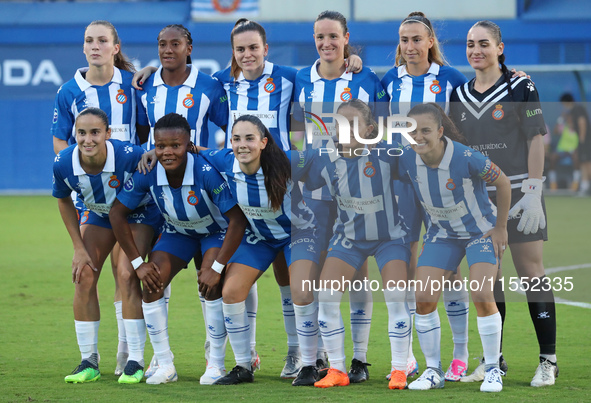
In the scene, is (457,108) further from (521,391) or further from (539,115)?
(521,391)

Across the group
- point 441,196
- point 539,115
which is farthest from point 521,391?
point 539,115

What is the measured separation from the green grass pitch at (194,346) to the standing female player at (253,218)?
1.01ft

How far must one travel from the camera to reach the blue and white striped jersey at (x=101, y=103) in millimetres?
5133

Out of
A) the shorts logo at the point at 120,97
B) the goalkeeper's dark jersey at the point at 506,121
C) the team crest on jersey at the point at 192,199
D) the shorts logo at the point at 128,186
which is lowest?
the team crest on jersey at the point at 192,199

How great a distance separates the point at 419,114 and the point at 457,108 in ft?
1.26

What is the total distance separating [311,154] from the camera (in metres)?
4.69

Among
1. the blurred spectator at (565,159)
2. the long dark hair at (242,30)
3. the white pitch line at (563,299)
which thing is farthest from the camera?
the blurred spectator at (565,159)

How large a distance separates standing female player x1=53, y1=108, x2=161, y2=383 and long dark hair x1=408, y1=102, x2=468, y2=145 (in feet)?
5.33

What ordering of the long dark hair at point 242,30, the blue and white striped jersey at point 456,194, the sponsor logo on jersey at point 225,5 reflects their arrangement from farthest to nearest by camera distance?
the sponsor logo on jersey at point 225,5 < the long dark hair at point 242,30 < the blue and white striped jersey at point 456,194

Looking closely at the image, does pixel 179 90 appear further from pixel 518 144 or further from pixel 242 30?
pixel 518 144

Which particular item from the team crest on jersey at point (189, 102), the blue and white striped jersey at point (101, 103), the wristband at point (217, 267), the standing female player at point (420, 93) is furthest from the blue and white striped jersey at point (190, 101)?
the standing female player at point (420, 93)

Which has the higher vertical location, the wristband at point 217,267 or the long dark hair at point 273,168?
the long dark hair at point 273,168

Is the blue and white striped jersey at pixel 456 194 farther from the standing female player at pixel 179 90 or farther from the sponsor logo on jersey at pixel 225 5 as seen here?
the sponsor logo on jersey at pixel 225 5

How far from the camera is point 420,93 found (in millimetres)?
4789
